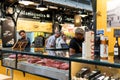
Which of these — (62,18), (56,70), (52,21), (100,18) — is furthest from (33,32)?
(56,70)

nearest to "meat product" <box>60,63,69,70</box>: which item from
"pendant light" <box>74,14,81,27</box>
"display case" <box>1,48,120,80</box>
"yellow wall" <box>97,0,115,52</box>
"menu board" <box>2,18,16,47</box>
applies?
"display case" <box>1,48,120,80</box>

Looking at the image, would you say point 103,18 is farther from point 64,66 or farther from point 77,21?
point 77,21

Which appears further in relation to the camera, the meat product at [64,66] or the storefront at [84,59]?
the meat product at [64,66]

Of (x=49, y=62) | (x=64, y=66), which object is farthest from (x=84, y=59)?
(x=49, y=62)

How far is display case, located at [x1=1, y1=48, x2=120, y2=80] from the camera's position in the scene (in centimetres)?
220

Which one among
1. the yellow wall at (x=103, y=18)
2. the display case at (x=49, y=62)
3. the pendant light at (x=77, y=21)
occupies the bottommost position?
the display case at (x=49, y=62)

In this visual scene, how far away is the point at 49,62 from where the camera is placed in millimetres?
3043

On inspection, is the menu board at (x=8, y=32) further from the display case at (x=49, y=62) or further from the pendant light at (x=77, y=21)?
the display case at (x=49, y=62)

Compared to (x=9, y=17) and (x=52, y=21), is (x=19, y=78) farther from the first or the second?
(x=52, y=21)

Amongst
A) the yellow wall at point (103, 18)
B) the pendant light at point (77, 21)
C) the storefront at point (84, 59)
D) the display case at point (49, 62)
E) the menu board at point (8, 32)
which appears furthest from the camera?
the pendant light at point (77, 21)

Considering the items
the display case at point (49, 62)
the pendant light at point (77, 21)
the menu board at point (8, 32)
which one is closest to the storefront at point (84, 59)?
the display case at point (49, 62)

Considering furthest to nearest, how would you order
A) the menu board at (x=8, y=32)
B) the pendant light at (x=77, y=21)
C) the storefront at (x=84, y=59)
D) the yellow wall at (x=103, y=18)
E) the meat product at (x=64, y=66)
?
the pendant light at (x=77, y=21)
the menu board at (x=8, y=32)
the yellow wall at (x=103, y=18)
the meat product at (x=64, y=66)
the storefront at (x=84, y=59)

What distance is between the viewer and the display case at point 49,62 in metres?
2.20

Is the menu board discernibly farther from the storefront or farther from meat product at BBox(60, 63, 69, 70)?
meat product at BBox(60, 63, 69, 70)
